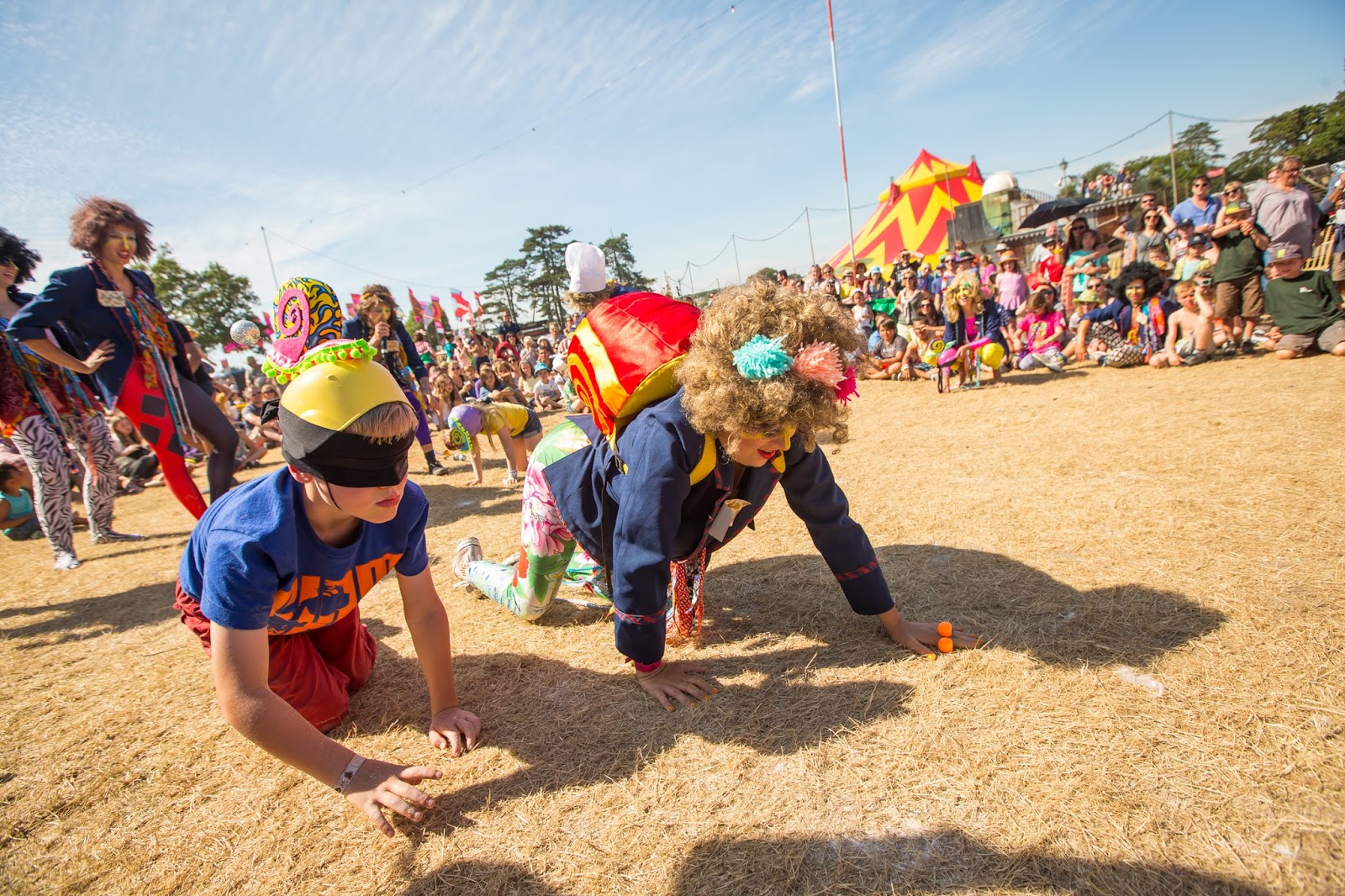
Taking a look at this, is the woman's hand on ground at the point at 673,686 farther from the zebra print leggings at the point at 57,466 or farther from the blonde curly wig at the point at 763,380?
the zebra print leggings at the point at 57,466

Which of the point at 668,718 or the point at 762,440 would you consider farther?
the point at 668,718

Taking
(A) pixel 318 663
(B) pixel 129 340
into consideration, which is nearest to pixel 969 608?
(A) pixel 318 663

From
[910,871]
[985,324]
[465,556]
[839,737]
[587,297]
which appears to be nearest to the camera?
[910,871]

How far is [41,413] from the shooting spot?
498cm

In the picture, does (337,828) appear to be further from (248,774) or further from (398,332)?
(398,332)

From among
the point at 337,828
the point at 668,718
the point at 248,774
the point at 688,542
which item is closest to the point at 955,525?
the point at 688,542

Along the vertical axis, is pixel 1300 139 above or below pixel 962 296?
above

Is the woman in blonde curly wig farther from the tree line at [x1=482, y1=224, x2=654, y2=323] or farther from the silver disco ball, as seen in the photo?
the tree line at [x1=482, y1=224, x2=654, y2=323]

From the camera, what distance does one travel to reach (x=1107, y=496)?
3.62 meters

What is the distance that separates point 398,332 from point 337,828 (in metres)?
5.46

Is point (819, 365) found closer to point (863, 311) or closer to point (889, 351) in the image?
point (889, 351)

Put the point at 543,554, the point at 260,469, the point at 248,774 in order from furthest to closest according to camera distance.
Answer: the point at 260,469 → the point at 543,554 → the point at 248,774

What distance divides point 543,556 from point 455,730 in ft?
2.58

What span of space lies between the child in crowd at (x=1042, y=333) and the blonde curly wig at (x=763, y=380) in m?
8.05
